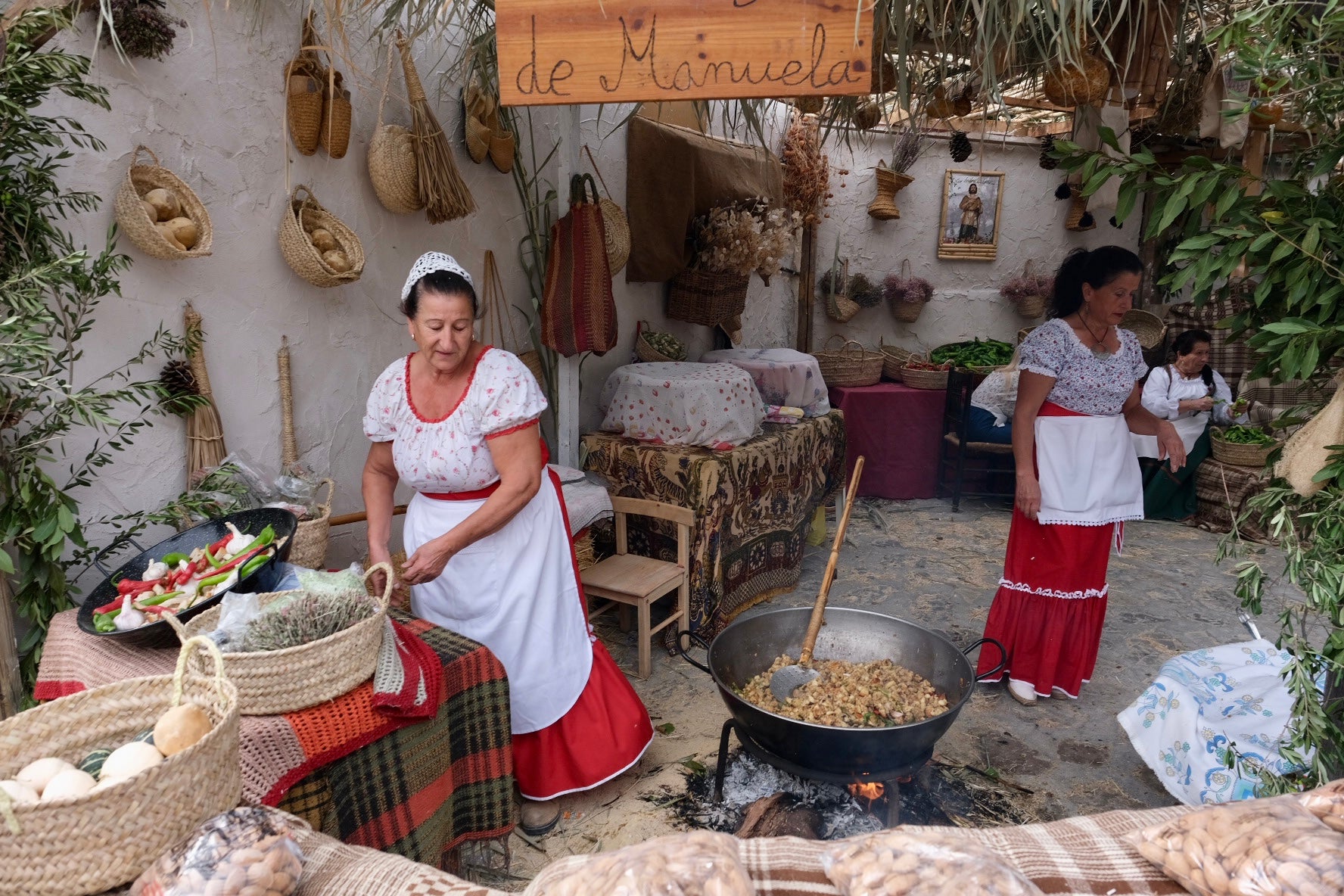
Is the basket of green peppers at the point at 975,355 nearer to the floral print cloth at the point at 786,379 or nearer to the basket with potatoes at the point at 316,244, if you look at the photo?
the floral print cloth at the point at 786,379

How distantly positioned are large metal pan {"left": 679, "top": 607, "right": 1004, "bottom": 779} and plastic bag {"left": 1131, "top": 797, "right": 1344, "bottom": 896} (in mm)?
983

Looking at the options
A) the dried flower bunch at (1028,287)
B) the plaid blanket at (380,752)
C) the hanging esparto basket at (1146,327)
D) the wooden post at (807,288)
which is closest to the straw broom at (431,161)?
the plaid blanket at (380,752)

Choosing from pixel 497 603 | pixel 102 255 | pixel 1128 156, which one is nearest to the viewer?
pixel 1128 156

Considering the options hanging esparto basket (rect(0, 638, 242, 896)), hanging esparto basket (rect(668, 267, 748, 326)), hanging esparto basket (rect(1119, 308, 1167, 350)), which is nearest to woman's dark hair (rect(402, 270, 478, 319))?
hanging esparto basket (rect(0, 638, 242, 896))

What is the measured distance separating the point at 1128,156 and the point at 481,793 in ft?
7.86

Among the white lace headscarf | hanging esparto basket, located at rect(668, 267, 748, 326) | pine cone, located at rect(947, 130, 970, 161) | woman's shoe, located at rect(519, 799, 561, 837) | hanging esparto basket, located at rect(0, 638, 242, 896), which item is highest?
pine cone, located at rect(947, 130, 970, 161)

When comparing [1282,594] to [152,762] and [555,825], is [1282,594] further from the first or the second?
[152,762]

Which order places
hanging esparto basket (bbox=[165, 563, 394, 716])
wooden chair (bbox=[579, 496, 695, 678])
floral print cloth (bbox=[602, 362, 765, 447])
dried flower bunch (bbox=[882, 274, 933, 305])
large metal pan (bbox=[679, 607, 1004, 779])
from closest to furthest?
hanging esparto basket (bbox=[165, 563, 394, 716]) → large metal pan (bbox=[679, 607, 1004, 779]) → wooden chair (bbox=[579, 496, 695, 678]) → floral print cloth (bbox=[602, 362, 765, 447]) → dried flower bunch (bbox=[882, 274, 933, 305])

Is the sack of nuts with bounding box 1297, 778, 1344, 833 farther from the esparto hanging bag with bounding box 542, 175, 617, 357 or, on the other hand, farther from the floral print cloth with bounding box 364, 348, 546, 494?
the esparto hanging bag with bounding box 542, 175, 617, 357

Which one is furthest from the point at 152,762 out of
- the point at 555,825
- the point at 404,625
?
the point at 555,825

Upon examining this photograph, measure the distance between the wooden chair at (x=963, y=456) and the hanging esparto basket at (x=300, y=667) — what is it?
19.6 feet

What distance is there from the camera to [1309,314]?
1.84m

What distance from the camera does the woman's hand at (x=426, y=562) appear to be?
245 cm

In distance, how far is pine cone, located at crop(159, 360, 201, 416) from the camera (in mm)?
2678
